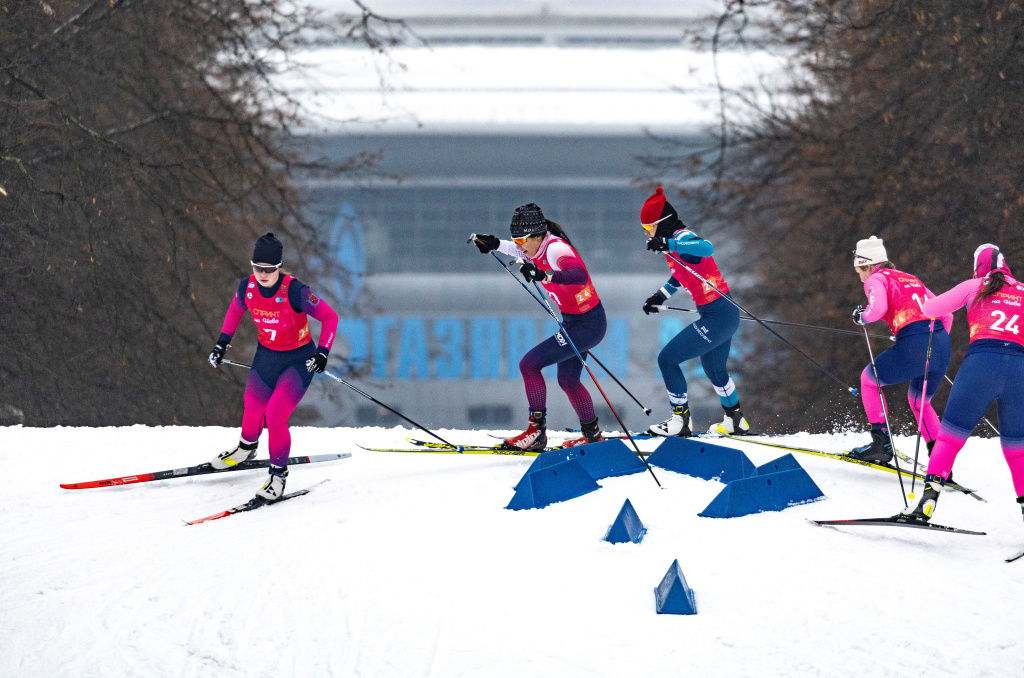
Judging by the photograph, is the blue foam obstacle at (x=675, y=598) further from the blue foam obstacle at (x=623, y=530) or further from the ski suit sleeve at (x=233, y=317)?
the ski suit sleeve at (x=233, y=317)

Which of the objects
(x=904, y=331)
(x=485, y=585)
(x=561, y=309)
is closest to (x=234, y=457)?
(x=561, y=309)

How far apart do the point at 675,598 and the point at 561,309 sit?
3130 mm

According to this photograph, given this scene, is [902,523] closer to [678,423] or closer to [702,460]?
[702,460]

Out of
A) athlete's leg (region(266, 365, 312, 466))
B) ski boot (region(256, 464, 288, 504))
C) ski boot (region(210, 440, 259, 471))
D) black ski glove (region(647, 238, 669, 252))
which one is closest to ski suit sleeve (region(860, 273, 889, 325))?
black ski glove (region(647, 238, 669, 252))

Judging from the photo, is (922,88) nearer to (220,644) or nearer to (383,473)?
(383,473)

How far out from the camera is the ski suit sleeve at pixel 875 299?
6000 mm

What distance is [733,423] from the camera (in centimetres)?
779

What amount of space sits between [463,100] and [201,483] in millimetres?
21230

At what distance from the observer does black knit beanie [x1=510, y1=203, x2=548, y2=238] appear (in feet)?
21.3

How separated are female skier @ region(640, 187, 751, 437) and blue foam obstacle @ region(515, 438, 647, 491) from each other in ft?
3.26

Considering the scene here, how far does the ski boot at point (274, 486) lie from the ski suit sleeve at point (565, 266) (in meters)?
2.39

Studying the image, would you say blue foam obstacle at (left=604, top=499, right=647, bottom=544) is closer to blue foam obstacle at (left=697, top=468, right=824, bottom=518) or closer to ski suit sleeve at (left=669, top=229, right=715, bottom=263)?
blue foam obstacle at (left=697, top=468, right=824, bottom=518)

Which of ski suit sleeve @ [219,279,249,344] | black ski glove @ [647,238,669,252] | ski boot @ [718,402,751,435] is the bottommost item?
ski boot @ [718,402,751,435]

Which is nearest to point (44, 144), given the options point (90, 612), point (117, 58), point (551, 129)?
point (117, 58)
